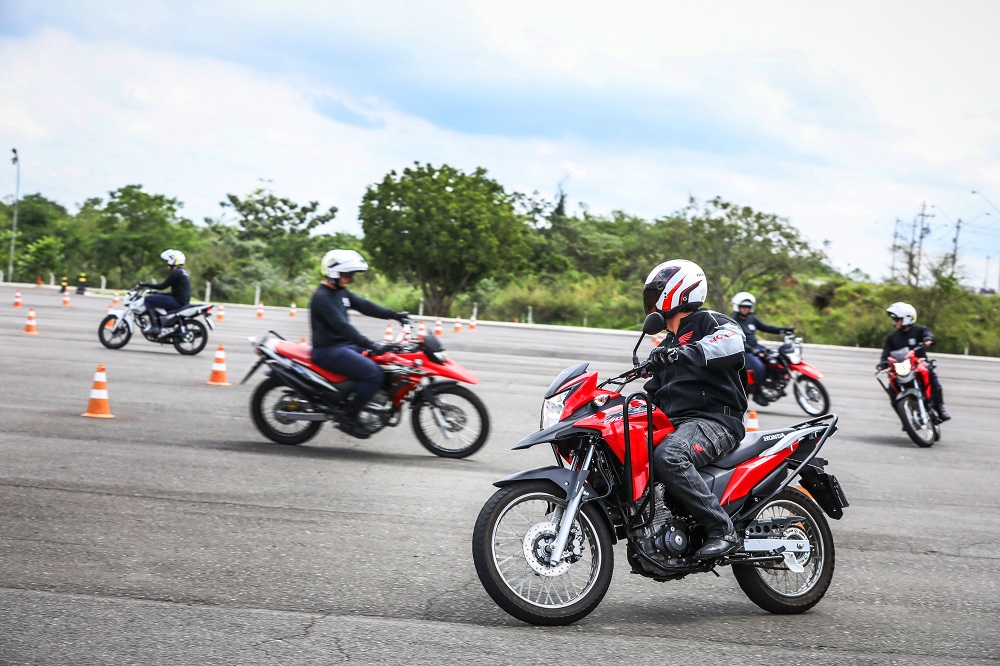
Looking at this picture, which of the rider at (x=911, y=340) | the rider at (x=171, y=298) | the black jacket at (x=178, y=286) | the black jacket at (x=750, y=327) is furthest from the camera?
the rider at (x=171, y=298)

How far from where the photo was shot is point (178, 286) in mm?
19750

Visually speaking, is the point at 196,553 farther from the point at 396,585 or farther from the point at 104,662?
the point at 104,662

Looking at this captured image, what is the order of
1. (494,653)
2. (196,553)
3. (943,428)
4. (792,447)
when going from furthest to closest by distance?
1. (943,428)
2. (196,553)
3. (792,447)
4. (494,653)

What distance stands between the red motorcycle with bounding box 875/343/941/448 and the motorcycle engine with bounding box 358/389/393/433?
6.53m

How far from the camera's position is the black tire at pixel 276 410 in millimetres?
10211

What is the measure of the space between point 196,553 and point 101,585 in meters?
0.80

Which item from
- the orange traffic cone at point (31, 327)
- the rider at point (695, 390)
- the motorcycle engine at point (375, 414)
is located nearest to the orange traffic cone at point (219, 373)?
the motorcycle engine at point (375, 414)

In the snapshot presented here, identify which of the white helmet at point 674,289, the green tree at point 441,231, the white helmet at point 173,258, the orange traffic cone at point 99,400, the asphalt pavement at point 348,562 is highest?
the green tree at point 441,231

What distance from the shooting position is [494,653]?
15.1ft

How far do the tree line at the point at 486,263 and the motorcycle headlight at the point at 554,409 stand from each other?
152 feet

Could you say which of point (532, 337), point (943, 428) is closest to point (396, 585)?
point (943, 428)

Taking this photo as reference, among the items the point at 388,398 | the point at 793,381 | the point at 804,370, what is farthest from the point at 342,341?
the point at 793,381

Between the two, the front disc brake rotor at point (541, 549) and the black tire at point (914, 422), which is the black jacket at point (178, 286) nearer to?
the black tire at point (914, 422)

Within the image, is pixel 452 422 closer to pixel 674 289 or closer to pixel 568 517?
pixel 674 289
